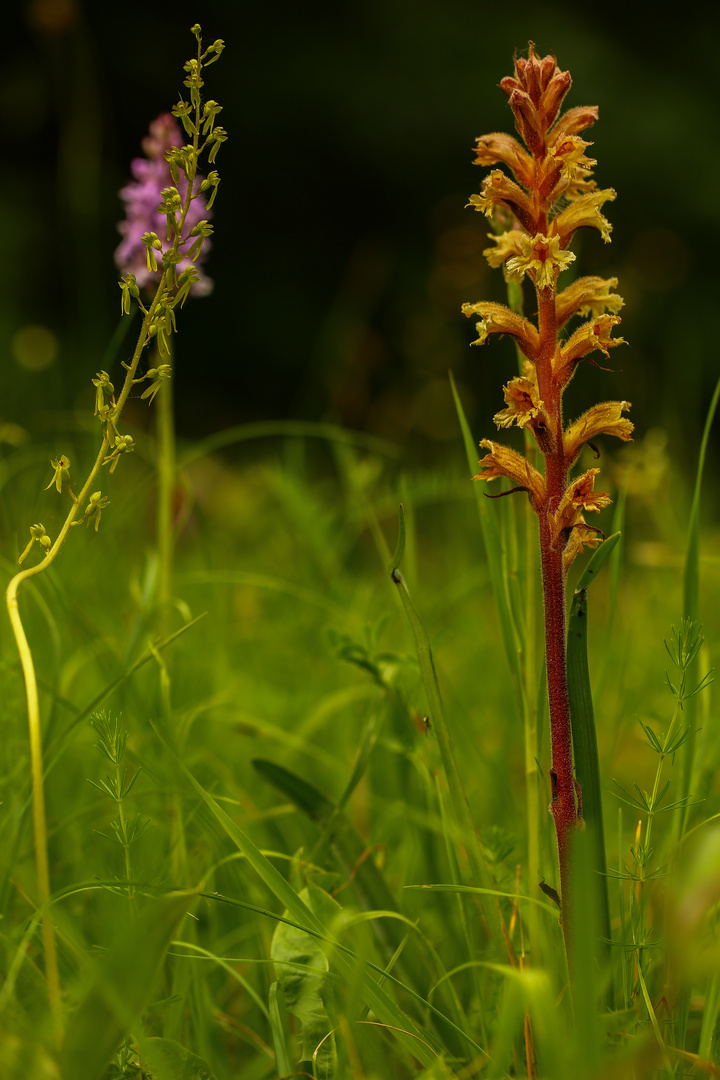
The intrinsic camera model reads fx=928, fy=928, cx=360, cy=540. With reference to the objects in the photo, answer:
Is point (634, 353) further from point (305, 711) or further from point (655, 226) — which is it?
point (305, 711)

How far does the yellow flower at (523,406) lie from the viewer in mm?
879

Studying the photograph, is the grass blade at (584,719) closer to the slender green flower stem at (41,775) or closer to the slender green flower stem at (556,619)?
the slender green flower stem at (556,619)

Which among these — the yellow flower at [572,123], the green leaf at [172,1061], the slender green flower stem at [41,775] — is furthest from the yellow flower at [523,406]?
the green leaf at [172,1061]

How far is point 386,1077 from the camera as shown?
94 centimetres

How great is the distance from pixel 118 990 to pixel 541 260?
2.33 ft

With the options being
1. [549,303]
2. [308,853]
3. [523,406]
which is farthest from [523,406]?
[308,853]

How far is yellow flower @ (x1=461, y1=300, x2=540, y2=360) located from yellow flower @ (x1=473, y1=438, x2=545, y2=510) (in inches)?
4.0

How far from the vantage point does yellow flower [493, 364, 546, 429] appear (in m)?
0.88

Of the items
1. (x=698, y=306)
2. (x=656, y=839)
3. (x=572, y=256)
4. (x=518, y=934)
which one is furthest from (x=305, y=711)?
(x=698, y=306)

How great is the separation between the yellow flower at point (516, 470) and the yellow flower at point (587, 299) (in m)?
0.15

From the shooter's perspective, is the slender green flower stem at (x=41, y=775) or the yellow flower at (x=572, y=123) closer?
the slender green flower stem at (x=41, y=775)

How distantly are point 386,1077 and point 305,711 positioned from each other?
3.73ft

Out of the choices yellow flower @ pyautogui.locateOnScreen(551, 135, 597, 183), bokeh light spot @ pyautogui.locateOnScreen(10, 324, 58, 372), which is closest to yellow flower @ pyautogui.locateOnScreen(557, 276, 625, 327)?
yellow flower @ pyautogui.locateOnScreen(551, 135, 597, 183)

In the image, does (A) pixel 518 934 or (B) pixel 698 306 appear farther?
(B) pixel 698 306
